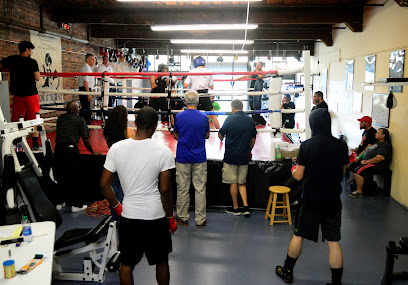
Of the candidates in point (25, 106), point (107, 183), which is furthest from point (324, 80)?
point (107, 183)

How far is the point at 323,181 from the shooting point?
2.79 metres

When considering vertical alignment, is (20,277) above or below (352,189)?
above

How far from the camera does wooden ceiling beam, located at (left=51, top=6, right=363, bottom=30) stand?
7820 mm

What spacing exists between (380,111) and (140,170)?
5452mm

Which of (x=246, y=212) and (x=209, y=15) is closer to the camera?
(x=246, y=212)

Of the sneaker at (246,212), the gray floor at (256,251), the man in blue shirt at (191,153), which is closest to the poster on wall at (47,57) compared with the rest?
the gray floor at (256,251)

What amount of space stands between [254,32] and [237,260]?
28.4ft

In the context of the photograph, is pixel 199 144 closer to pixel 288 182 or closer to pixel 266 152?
pixel 288 182

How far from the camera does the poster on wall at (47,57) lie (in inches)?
302

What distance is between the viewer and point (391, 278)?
9.77ft

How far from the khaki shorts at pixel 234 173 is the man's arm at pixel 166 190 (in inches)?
85.7

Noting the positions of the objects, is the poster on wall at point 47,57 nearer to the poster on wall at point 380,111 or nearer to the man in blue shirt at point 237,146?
the man in blue shirt at point 237,146

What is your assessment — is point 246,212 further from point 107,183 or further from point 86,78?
point 86,78

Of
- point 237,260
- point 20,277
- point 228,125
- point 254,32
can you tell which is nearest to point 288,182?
point 228,125
